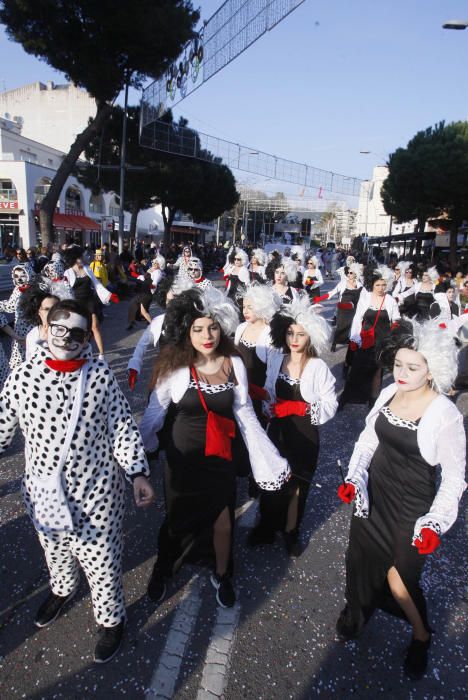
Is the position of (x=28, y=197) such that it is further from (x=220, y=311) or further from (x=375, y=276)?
(x=220, y=311)

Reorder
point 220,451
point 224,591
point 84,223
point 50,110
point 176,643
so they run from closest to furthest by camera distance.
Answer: point 176,643, point 220,451, point 224,591, point 84,223, point 50,110

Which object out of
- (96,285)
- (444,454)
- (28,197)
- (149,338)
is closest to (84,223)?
(28,197)

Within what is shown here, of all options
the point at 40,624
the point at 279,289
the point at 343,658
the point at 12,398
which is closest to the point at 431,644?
the point at 343,658

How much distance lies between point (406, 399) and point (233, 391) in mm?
984

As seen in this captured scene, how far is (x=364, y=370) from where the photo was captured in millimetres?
5949

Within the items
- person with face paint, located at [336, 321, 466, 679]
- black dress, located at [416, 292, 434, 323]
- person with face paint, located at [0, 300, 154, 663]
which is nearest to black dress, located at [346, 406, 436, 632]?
person with face paint, located at [336, 321, 466, 679]

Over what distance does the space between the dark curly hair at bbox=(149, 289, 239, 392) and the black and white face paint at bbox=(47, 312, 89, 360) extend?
77 centimetres

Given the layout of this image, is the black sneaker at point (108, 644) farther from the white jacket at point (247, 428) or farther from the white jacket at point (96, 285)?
the white jacket at point (96, 285)

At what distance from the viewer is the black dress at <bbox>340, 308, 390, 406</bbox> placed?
5938 mm

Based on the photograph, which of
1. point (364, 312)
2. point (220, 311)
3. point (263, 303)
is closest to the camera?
point (220, 311)

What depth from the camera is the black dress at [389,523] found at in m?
2.26

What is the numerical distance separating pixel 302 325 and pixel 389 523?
1.46 meters

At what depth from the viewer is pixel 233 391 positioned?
278 centimetres

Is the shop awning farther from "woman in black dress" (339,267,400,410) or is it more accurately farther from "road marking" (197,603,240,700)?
"road marking" (197,603,240,700)
